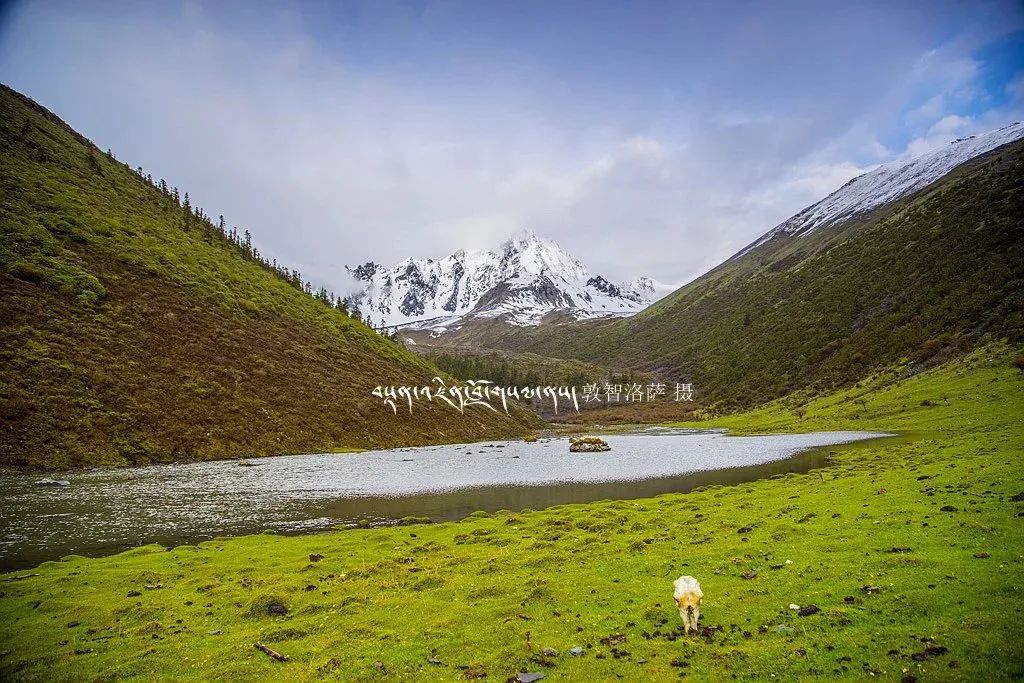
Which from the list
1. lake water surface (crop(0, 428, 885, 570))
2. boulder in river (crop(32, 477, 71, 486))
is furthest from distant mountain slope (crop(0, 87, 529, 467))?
boulder in river (crop(32, 477, 71, 486))

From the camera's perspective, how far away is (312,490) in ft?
178

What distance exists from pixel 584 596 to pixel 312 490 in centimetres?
4277

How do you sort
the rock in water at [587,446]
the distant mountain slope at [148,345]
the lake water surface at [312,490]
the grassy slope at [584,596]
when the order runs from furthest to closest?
the rock in water at [587,446] → the distant mountain slope at [148,345] → the lake water surface at [312,490] → the grassy slope at [584,596]

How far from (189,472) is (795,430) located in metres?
113

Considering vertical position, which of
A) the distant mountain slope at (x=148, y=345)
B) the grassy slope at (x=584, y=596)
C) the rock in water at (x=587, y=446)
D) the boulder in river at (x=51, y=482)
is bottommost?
the grassy slope at (x=584, y=596)

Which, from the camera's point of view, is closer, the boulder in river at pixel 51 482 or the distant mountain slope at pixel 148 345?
the boulder in river at pixel 51 482

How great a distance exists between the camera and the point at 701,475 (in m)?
59.9

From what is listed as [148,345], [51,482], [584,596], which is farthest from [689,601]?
[148,345]

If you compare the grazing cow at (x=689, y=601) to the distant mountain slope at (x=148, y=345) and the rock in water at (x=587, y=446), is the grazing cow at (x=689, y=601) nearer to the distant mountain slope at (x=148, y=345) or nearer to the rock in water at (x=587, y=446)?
the distant mountain slope at (x=148, y=345)

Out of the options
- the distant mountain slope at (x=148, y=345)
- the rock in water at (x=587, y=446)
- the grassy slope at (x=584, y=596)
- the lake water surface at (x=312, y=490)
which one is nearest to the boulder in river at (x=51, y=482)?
the lake water surface at (x=312, y=490)

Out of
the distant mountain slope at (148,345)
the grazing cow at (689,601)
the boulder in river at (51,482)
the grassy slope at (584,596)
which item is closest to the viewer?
the grassy slope at (584,596)

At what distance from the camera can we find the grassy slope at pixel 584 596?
13.0 meters

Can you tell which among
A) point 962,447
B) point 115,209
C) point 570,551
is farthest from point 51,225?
point 962,447

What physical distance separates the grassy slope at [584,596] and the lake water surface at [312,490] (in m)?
7.08
